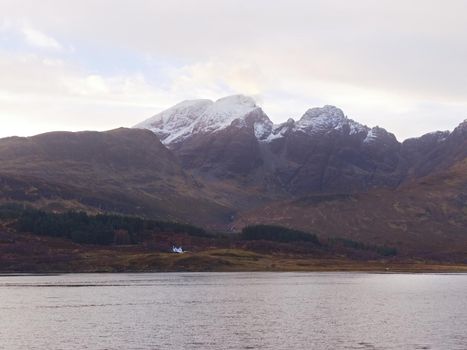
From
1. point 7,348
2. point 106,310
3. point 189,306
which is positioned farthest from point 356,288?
point 7,348

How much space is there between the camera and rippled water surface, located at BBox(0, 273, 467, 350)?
89938 millimetres

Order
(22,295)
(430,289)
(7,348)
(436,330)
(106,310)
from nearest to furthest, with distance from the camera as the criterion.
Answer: (7,348)
(436,330)
(106,310)
(22,295)
(430,289)

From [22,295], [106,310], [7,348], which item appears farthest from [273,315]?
[22,295]

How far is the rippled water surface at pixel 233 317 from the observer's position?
295 ft

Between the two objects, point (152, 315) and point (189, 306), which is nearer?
point (152, 315)

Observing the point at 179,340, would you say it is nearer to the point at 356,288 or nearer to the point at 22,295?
→ the point at 22,295

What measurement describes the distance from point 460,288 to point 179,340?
4365 inches

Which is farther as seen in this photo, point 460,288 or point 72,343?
point 460,288

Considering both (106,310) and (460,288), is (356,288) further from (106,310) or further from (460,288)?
(106,310)

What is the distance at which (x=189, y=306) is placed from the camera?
135750mm

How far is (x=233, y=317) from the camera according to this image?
11744 centimetres

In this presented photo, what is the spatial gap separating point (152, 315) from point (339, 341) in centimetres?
3884

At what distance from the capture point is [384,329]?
10056 cm

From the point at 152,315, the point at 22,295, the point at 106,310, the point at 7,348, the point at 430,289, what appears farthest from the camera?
the point at 430,289
